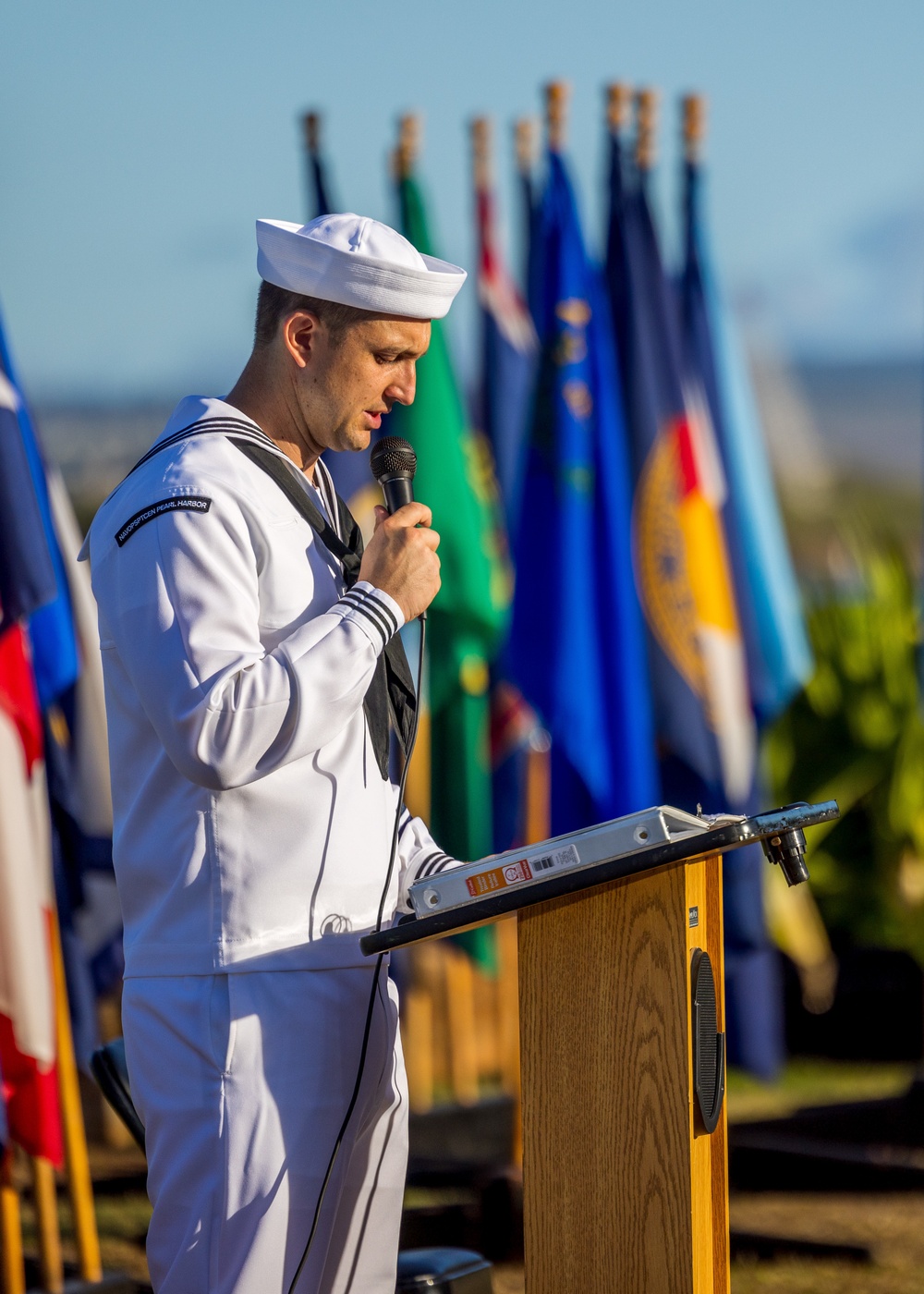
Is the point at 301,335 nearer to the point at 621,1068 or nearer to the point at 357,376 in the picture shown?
the point at 357,376

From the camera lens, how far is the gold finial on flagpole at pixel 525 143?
18.8 feet

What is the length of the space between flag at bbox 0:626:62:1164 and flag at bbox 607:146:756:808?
7.67ft

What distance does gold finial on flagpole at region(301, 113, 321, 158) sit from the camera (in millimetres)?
4902

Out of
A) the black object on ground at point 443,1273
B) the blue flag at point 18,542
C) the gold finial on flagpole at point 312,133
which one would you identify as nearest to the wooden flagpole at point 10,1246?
the blue flag at point 18,542

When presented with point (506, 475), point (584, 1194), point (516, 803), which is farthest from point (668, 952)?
point (506, 475)

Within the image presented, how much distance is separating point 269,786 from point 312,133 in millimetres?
3687

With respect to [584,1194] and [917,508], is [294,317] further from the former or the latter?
[917,508]

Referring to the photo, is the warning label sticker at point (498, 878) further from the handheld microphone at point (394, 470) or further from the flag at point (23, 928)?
the flag at point (23, 928)

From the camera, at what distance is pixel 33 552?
11.2 ft

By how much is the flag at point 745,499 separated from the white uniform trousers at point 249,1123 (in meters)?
3.98

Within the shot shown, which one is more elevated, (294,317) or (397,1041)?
(294,317)

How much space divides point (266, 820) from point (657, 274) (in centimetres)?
403

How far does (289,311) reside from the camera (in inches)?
74.9

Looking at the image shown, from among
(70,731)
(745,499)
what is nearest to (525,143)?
(745,499)
